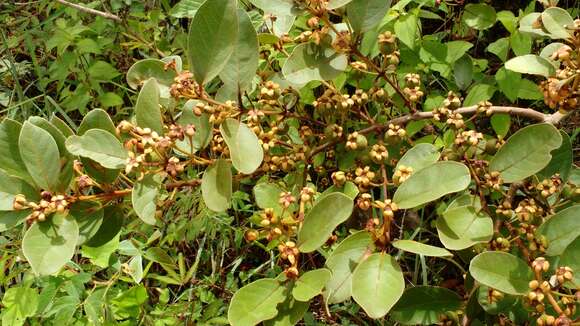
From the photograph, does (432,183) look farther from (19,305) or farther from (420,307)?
(19,305)

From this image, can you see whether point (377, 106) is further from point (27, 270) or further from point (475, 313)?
point (27, 270)

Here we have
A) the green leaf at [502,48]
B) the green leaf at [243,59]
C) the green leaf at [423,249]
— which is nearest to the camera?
the green leaf at [423,249]

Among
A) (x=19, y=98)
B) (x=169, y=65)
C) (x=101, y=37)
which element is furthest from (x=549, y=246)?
(x=19, y=98)

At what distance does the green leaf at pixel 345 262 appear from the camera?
110cm

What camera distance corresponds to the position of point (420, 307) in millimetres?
1345

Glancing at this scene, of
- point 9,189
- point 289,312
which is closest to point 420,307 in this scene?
point 289,312

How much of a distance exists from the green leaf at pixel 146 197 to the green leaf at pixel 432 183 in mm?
442

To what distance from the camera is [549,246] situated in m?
1.17

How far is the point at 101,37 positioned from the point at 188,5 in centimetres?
91

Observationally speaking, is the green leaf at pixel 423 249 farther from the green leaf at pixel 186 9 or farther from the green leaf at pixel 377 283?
the green leaf at pixel 186 9

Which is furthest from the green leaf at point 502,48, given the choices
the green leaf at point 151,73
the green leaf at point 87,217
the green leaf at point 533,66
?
the green leaf at point 87,217

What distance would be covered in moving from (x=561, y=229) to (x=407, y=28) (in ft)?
2.47

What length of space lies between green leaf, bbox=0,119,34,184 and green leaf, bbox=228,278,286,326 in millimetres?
441

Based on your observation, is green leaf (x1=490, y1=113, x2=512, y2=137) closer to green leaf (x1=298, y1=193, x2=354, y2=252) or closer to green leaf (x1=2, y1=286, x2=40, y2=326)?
green leaf (x1=298, y1=193, x2=354, y2=252)
